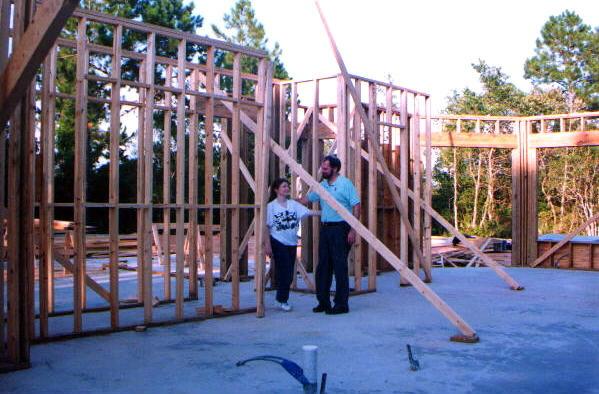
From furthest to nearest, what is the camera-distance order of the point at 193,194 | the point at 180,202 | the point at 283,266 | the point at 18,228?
the point at 283,266 < the point at 193,194 < the point at 180,202 < the point at 18,228

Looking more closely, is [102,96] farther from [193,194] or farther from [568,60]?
[568,60]

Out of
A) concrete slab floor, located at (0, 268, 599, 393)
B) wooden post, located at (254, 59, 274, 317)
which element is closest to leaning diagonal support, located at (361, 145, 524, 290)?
concrete slab floor, located at (0, 268, 599, 393)

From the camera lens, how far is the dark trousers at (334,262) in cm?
762

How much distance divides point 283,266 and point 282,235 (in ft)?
1.19

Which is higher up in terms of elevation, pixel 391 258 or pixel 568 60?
pixel 568 60

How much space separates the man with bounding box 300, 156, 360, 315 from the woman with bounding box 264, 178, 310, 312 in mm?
350

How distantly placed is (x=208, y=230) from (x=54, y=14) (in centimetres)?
387

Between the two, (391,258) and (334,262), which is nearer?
(391,258)

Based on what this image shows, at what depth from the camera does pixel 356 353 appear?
5605 mm

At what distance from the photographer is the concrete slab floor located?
4609 millimetres

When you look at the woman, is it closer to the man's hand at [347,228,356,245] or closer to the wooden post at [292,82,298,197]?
the man's hand at [347,228,356,245]

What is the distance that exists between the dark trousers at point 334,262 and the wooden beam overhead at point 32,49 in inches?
169

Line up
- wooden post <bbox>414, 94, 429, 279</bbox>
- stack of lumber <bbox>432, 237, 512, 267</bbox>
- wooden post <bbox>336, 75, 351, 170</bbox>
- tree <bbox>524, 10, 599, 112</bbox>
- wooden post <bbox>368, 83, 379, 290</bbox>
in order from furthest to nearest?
tree <bbox>524, 10, 599, 112</bbox>, stack of lumber <bbox>432, 237, 512, 267</bbox>, wooden post <bbox>414, 94, 429, 279</bbox>, wooden post <bbox>368, 83, 379, 290</bbox>, wooden post <bbox>336, 75, 351, 170</bbox>

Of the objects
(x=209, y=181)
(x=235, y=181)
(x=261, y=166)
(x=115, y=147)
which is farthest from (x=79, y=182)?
(x=261, y=166)
